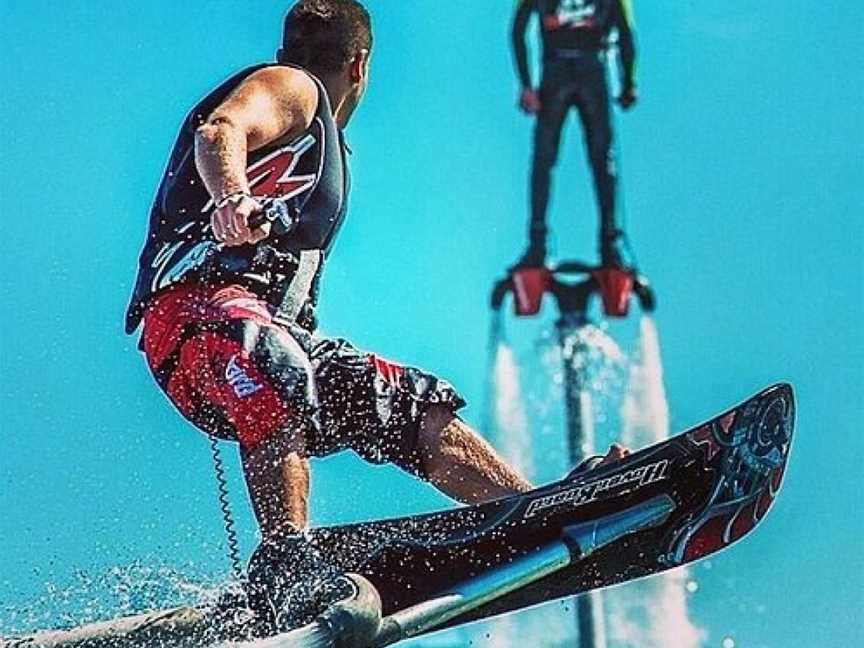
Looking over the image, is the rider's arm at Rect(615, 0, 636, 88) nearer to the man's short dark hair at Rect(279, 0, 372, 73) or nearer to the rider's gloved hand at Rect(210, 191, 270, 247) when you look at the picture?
the man's short dark hair at Rect(279, 0, 372, 73)

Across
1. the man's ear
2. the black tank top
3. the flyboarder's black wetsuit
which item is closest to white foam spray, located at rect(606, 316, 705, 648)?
the flyboarder's black wetsuit

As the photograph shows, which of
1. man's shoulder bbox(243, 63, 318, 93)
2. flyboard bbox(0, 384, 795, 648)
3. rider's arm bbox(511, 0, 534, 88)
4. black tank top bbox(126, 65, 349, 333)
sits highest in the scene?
rider's arm bbox(511, 0, 534, 88)

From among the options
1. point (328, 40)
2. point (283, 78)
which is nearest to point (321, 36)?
point (328, 40)

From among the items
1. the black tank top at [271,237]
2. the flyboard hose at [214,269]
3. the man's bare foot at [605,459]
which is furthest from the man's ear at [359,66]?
the man's bare foot at [605,459]

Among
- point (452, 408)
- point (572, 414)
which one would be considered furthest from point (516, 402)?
point (452, 408)

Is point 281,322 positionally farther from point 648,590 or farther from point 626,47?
point 648,590

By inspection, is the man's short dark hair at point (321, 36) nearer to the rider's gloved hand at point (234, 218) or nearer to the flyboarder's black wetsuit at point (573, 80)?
the rider's gloved hand at point (234, 218)

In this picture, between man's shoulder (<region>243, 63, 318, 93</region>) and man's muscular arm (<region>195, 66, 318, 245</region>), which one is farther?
man's shoulder (<region>243, 63, 318, 93</region>)

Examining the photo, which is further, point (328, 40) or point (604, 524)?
point (328, 40)

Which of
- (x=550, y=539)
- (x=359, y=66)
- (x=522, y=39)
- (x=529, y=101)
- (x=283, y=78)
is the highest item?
(x=522, y=39)

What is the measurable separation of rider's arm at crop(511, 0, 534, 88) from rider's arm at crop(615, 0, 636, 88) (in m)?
0.23

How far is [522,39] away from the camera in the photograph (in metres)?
4.35

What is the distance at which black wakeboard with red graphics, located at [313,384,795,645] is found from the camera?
2.20 meters

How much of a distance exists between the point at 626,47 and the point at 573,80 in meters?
0.16
